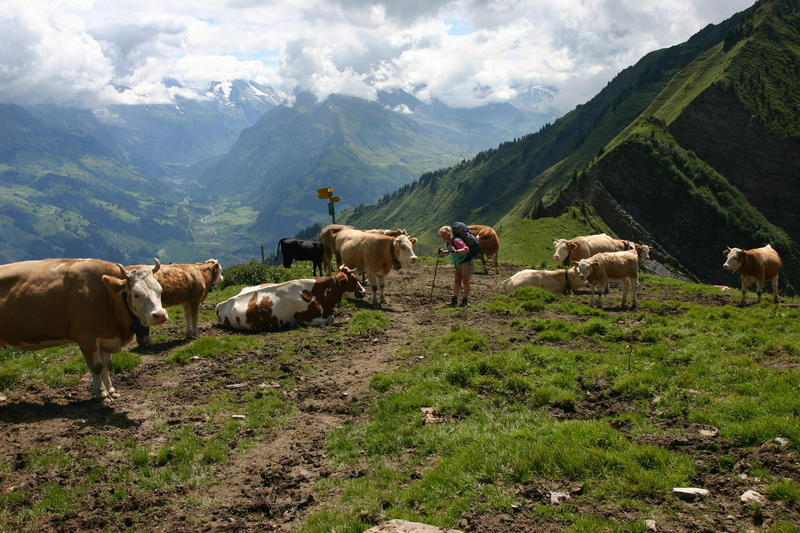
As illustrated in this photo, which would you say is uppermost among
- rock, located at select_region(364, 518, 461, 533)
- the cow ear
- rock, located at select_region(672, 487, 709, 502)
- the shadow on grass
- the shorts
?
the cow ear

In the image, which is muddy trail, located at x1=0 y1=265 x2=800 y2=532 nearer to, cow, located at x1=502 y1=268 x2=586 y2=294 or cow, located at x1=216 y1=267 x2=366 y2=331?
cow, located at x1=216 y1=267 x2=366 y2=331

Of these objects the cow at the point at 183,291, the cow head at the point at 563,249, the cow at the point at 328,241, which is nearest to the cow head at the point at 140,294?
the cow at the point at 183,291

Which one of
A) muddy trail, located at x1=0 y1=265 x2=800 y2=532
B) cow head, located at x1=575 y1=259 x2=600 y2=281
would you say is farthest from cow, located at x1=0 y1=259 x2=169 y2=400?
cow head, located at x1=575 y1=259 x2=600 y2=281

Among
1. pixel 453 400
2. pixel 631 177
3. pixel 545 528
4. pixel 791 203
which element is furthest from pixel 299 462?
pixel 791 203

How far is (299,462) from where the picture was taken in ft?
27.2

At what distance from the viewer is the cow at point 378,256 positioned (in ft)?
64.5

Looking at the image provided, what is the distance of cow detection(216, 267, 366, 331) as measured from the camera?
52.7 ft

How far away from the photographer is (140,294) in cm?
→ 1013

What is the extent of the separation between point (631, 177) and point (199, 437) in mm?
123993

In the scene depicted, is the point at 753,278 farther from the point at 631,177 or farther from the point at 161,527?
the point at 631,177

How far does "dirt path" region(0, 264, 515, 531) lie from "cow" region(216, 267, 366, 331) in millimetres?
658

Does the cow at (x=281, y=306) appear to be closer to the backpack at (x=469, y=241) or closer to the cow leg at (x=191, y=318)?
the cow leg at (x=191, y=318)

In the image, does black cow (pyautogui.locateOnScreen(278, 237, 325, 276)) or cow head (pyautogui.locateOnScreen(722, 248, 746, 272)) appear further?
black cow (pyautogui.locateOnScreen(278, 237, 325, 276))

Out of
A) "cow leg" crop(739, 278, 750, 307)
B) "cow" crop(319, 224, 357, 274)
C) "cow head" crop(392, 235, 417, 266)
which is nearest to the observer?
"cow head" crop(392, 235, 417, 266)
